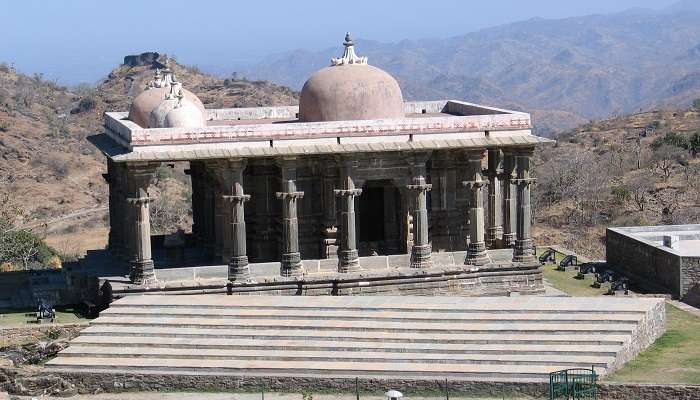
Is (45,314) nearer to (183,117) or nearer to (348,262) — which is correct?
(183,117)

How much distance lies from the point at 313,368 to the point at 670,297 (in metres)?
A: 11.5

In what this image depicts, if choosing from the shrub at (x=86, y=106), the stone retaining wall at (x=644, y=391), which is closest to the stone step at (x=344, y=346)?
the stone retaining wall at (x=644, y=391)

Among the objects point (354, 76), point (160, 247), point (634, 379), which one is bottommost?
point (634, 379)

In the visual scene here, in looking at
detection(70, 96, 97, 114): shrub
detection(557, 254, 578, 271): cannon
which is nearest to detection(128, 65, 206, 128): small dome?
detection(557, 254, 578, 271): cannon

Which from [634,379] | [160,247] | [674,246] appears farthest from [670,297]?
[160,247]

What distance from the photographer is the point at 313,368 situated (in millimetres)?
27766

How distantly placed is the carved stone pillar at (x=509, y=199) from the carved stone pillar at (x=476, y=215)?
92cm

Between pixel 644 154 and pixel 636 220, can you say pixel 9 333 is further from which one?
pixel 644 154

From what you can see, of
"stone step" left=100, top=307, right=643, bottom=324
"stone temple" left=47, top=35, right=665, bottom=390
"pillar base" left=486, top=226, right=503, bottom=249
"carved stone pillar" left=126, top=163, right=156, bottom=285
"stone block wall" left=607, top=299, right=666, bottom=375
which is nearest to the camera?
"stone block wall" left=607, top=299, right=666, bottom=375

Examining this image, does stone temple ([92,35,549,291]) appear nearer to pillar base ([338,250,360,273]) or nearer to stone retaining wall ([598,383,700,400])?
pillar base ([338,250,360,273])

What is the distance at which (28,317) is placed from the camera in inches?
1294

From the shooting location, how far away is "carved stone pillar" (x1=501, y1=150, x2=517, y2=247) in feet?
115

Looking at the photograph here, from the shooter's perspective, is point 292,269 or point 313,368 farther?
point 292,269

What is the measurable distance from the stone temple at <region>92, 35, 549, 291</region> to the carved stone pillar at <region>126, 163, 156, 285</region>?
2 cm
